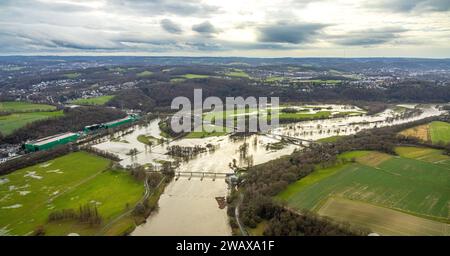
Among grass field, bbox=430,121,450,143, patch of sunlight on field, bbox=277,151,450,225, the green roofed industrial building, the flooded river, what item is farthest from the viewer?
the green roofed industrial building

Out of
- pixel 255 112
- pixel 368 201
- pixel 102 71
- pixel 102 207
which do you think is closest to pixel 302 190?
pixel 368 201

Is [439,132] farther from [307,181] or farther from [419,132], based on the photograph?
[307,181]

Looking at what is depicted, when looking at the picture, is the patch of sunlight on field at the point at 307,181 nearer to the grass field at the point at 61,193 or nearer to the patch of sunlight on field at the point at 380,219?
the patch of sunlight on field at the point at 380,219

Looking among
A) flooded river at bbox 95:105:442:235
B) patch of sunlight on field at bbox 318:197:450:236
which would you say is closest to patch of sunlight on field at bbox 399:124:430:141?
flooded river at bbox 95:105:442:235

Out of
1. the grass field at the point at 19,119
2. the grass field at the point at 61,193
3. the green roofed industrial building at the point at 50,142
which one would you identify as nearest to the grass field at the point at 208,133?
the grass field at the point at 61,193

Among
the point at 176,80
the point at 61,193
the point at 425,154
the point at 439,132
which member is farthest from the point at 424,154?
the point at 176,80

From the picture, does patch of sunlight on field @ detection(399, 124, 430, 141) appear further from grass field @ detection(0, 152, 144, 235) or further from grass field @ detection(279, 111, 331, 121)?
grass field @ detection(0, 152, 144, 235)
